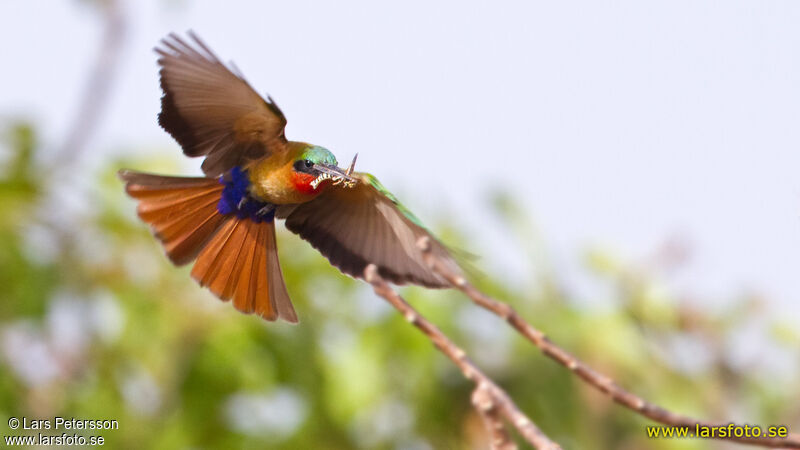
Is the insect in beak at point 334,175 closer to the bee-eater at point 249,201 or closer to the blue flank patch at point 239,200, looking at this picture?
the bee-eater at point 249,201

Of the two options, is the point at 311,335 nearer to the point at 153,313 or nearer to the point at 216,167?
the point at 153,313

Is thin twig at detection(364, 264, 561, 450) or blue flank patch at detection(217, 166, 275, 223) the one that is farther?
blue flank patch at detection(217, 166, 275, 223)

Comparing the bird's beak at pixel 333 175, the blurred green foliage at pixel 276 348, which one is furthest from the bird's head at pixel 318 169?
the blurred green foliage at pixel 276 348

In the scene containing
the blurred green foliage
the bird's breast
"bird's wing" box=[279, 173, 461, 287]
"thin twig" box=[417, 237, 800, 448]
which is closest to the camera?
"thin twig" box=[417, 237, 800, 448]

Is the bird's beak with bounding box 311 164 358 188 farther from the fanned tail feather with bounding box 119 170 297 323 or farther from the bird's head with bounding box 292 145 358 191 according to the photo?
the fanned tail feather with bounding box 119 170 297 323

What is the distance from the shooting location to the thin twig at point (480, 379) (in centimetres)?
189

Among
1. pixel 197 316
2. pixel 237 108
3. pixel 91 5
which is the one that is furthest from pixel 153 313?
pixel 237 108

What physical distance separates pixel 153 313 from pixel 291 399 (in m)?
0.76

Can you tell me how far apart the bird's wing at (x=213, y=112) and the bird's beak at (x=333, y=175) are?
0.18m

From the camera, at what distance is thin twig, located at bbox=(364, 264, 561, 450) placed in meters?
1.89

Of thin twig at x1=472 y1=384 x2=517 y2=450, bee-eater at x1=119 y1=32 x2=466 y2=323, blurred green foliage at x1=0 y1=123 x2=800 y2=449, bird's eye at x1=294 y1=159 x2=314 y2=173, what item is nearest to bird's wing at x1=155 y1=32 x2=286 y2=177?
bee-eater at x1=119 y1=32 x2=466 y2=323

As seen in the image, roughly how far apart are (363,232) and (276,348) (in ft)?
7.56

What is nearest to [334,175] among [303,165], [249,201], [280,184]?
[303,165]

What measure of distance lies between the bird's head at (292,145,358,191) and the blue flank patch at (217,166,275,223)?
163 millimetres
